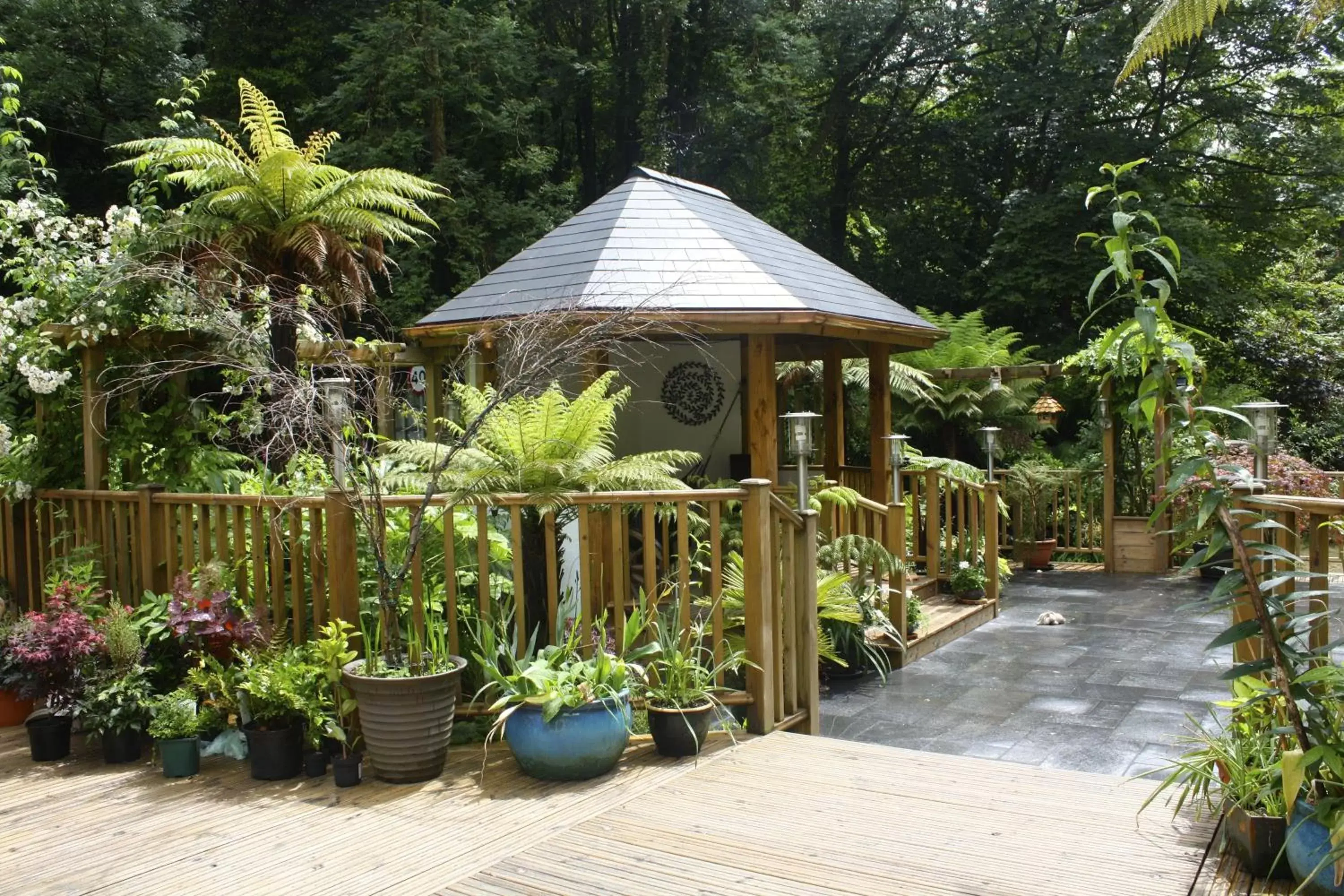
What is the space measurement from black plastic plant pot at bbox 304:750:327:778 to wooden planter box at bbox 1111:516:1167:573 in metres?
8.96

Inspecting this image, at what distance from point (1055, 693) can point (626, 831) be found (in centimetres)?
331

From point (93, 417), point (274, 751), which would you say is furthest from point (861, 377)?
point (274, 751)

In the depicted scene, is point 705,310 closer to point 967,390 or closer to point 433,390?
point 433,390

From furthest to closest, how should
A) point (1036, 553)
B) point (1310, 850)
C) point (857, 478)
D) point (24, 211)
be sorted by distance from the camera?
1. point (1036, 553)
2. point (857, 478)
3. point (24, 211)
4. point (1310, 850)

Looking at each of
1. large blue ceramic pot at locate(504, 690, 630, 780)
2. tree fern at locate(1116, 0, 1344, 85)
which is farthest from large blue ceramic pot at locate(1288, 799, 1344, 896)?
tree fern at locate(1116, 0, 1344, 85)

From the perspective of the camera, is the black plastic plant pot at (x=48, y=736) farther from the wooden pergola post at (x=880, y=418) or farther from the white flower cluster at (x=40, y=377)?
the wooden pergola post at (x=880, y=418)

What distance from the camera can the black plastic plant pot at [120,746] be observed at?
4.18m

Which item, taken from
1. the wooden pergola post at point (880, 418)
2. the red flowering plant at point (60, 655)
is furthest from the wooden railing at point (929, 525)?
the red flowering plant at point (60, 655)

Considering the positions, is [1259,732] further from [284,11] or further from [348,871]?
[284,11]

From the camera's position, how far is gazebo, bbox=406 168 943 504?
Result: 23.6ft

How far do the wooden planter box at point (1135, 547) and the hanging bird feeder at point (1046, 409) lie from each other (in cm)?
146

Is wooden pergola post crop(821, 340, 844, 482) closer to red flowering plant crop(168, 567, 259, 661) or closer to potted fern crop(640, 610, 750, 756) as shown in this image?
potted fern crop(640, 610, 750, 756)

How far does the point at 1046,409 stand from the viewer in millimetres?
11719

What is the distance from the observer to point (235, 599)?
179 inches
